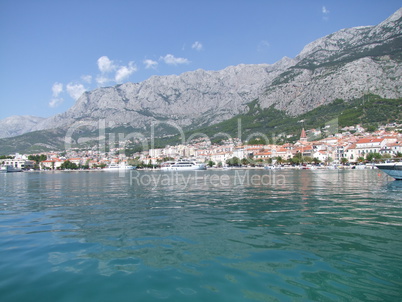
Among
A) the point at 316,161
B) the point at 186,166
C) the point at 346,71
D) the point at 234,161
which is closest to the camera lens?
the point at 316,161

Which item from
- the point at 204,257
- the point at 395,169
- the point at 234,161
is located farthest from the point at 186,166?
the point at 204,257

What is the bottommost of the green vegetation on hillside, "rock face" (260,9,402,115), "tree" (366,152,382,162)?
"tree" (366,152,382,162)

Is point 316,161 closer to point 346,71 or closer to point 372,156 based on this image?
point 372,156

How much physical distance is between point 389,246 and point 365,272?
7.57 feet

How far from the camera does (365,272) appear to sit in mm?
5426

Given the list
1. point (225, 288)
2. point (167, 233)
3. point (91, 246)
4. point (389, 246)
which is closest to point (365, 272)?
point (389, 246)

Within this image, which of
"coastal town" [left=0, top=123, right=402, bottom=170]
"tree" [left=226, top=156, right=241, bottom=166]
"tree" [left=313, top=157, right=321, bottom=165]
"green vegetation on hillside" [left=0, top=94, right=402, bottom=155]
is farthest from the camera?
"tree" [left=226, top=156, right=241, bottom=166]

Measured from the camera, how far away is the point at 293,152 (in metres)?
116

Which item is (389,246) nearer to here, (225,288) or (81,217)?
(225,288)

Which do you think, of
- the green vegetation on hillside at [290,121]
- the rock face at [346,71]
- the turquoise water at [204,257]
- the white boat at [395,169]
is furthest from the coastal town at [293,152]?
the turquoise water at [204,257]

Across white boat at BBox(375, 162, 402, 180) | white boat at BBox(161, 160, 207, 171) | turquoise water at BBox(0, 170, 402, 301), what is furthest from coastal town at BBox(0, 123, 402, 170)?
turquoise water at BBox(0, 170, 402, 301)

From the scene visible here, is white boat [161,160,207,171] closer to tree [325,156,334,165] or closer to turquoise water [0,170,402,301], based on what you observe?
tree [325,156,334,165]

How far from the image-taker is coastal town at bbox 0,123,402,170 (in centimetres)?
8874

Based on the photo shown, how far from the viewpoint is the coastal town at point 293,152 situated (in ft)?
291
